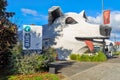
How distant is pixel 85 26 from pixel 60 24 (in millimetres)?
3293

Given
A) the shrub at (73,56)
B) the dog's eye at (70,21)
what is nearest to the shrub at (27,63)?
the shrub at (73,56)

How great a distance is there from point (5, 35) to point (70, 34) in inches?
687

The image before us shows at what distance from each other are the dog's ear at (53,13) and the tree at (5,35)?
16.4 metres

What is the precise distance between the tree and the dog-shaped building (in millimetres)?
15327

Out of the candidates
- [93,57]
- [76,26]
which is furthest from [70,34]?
[93,57]

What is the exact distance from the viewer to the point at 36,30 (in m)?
16.8

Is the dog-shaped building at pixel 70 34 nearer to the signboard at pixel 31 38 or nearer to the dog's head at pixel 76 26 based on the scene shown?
the dog's head at pixel 76 26

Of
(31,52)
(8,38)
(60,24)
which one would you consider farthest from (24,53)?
(60,24)

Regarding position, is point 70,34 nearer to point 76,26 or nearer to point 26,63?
point 76,26

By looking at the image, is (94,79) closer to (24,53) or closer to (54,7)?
(24,53)

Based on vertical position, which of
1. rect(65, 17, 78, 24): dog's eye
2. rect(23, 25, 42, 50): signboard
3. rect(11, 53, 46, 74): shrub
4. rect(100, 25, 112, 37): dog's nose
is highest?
rect(65, 17, 78, 24): dog's eye

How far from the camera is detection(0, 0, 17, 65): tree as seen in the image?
52.2ft

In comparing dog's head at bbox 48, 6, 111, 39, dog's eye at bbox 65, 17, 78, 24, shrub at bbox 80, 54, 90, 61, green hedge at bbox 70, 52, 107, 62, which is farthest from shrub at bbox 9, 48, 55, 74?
dog's eye at bbox 65, 17, 78, 24

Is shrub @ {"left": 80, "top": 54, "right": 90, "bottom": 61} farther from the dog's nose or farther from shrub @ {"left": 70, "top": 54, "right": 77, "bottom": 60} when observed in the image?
the dog's nose
